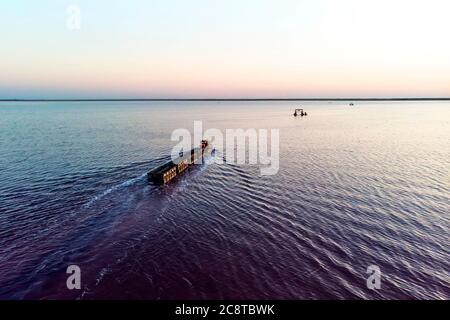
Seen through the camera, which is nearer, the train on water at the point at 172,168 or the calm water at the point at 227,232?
the calm water at the point at 227,232

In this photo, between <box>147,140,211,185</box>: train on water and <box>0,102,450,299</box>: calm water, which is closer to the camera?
<box>0,102,450,299</box>: calm water

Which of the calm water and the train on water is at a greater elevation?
the train on water

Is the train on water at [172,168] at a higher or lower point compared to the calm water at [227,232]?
higher

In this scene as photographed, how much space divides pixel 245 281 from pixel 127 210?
59.6ft

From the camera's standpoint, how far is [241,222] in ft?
100

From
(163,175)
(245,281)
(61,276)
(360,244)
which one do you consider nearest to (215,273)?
(245,281)

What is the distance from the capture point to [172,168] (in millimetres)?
48781

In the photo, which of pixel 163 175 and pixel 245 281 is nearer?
pixel 245 281

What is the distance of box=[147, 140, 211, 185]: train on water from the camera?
44.5 m

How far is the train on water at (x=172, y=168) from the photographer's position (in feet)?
146

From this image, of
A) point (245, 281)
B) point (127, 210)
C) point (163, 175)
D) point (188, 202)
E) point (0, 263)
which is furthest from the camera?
point (163, 175)

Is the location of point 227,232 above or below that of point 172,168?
below
